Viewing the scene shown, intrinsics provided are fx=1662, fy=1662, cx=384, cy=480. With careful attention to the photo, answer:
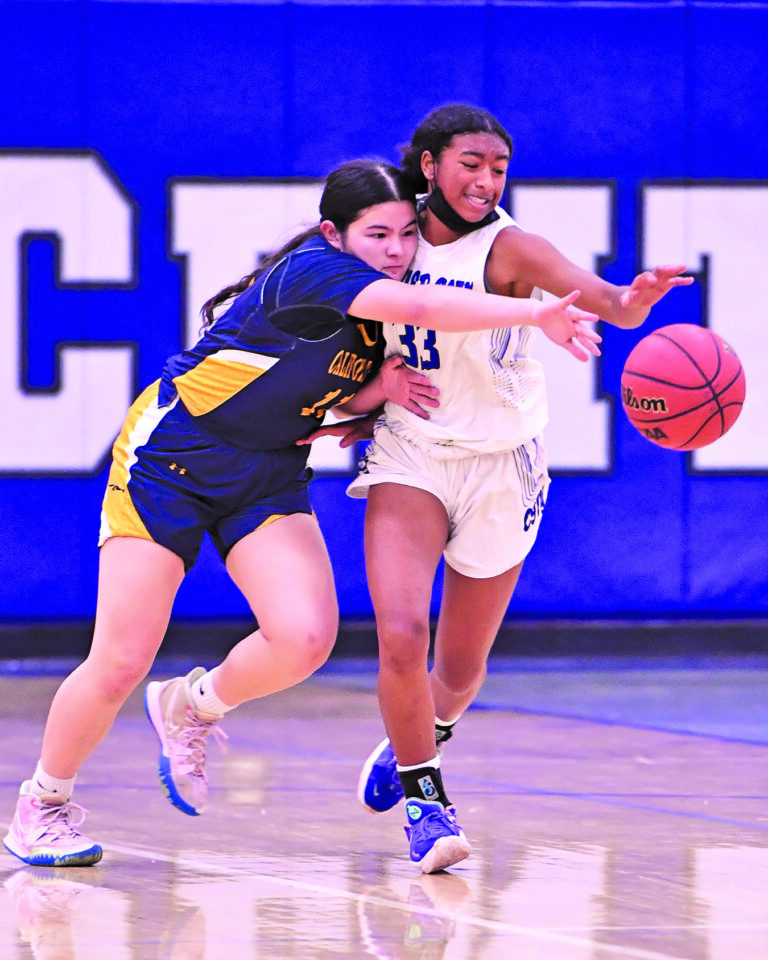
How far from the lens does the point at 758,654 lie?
9.48 metres

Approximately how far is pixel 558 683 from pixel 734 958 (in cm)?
521

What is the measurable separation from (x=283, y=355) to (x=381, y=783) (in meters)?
1.33

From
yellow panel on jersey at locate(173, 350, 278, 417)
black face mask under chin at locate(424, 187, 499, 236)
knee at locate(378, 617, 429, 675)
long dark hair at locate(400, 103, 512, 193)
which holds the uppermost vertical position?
long dark hair at locate(400, 103, 512, 193)

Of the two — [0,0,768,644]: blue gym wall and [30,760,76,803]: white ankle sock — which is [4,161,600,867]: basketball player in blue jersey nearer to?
[30,760,76,803]: white ankle sock

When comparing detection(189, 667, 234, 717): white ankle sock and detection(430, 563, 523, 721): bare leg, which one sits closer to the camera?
detection(189, 667, 234, 717): white ankle sock

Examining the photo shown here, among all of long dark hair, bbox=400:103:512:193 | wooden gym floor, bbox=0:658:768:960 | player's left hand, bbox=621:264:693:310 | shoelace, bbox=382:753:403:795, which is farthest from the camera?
shoelace, bbox=382:753:403:795

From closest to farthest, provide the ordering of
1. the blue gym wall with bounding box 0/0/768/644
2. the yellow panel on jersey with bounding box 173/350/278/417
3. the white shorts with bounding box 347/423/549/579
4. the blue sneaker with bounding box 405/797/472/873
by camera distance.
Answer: the blue sneaker with bounding box 405/797/472/873, the yellow panel on jersey with bounding box 173/350/278/417, the white shorts with bounding box 347/423/549/579, the blue gym wall with bounding box 0/0/768/644

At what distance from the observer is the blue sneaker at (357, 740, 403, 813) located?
16.0 ft

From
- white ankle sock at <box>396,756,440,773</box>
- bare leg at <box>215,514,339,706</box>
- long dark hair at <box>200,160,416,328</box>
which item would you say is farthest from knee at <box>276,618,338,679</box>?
long dark hair at <box>200,160,416,328</box>

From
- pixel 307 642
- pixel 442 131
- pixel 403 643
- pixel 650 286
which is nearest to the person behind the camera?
pixel 650 286

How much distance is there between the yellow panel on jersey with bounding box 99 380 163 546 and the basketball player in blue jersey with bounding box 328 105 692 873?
2.11 feet

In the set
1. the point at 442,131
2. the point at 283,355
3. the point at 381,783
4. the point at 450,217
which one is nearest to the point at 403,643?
the point at 381,783

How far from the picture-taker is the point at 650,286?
4.11m

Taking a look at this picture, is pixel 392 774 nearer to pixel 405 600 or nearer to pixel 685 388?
pixel 405 600
